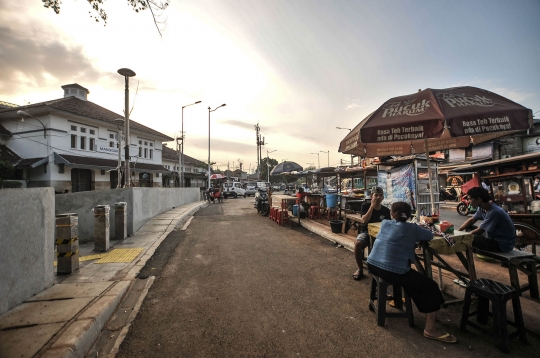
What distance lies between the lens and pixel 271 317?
133 inches

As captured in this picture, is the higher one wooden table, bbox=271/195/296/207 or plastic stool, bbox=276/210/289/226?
wooden table, bbox=271/195/296/207

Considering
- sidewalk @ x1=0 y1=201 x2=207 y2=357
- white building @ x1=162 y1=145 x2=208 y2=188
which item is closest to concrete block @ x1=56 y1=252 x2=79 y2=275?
sidewalk @ x1=0 y1=201 x2=207 y2=357

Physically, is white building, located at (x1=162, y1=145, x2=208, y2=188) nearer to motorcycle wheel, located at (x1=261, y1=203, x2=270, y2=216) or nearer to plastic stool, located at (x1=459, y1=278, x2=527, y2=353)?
motorcycle wheel, located at (x1=261, y1=203, x2=270, y2=216)

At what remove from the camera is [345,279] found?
15.3 ft

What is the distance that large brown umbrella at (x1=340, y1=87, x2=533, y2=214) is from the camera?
139 inches

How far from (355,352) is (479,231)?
276 cm

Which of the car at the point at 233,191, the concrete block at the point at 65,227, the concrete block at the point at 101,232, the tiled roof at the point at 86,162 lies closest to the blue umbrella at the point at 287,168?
the concrete block at the point at 101,232

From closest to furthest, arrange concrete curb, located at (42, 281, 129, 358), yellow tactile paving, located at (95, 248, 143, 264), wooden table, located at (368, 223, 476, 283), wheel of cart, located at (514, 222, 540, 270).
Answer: concrete curb, located at (42, 281, 129, 358)
wooden table, located at (368, 223, 476, 283)
wheel of cart, located at (514, 222, 540, 270)
yellow tactile paving, located at (95, 248, 143, 264)

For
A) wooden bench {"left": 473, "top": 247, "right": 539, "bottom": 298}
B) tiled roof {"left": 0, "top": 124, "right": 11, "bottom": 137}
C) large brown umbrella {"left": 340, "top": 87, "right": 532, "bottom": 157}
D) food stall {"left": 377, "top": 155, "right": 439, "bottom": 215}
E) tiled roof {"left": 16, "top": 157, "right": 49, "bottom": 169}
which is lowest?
wooden bench {"left": 473, "top": 247, "right": 539, "bottom": 298}

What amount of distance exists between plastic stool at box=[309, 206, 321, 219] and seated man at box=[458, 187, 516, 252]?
790cm

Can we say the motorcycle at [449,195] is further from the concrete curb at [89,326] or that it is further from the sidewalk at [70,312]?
the concrete curb at [89,326]

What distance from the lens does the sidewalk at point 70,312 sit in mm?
2580

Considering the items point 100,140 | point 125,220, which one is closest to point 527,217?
point 125,220

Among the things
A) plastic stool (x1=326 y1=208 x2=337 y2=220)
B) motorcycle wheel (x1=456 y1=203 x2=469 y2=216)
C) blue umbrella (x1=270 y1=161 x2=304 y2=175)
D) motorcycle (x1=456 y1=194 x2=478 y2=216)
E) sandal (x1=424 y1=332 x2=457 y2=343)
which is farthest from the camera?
blue umbrella (x1=270 y1=161 x2=304 y2=175)
